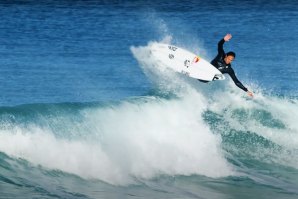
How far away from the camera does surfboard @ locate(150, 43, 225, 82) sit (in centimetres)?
2591

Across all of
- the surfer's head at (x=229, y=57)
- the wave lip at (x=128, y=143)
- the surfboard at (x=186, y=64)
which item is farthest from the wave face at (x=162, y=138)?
the surfer's head at (x=229, y=57)

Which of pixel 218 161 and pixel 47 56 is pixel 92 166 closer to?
pixel 218 161

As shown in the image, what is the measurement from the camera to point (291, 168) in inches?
979

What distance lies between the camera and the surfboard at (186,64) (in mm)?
25906

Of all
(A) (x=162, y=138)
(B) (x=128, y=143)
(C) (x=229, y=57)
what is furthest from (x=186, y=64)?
(B) (x=128, y=143)

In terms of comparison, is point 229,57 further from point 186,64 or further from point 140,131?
point 140,131

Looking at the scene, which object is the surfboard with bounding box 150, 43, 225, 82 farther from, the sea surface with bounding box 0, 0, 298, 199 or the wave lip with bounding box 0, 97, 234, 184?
the wave lip with bounding box 0, 97, 234, 184

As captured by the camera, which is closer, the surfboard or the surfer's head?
the surfer's head

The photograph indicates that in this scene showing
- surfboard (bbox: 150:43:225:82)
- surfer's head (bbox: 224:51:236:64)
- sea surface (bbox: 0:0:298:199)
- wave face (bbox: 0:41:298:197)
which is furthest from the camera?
surfboard (bbox: 150:43:225:82)

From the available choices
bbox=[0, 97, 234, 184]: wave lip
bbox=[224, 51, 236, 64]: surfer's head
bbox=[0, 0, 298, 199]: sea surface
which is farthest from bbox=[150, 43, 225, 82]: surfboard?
bbox=[0, 97, 234, 184]: wave lip

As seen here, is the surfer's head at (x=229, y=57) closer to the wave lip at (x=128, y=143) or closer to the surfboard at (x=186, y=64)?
the surfboard at (x=186, y=64)

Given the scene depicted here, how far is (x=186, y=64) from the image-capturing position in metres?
26.2

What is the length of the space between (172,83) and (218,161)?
12.9 feet

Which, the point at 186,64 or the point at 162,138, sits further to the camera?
the point at 186,64
